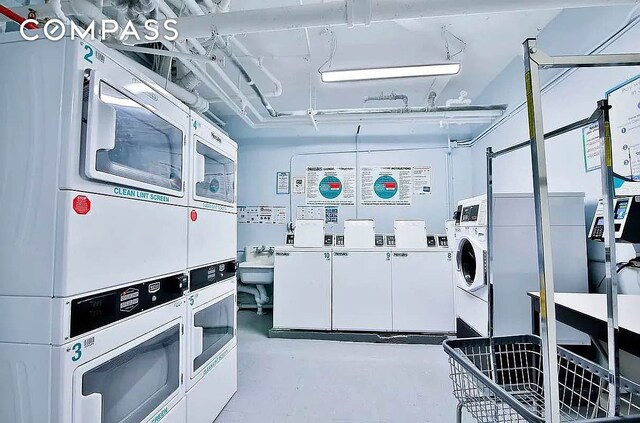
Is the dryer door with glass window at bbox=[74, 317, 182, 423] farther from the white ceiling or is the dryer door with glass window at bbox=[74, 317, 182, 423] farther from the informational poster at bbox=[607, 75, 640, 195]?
the informational poster at bbox=[607, 75, 640, 195]

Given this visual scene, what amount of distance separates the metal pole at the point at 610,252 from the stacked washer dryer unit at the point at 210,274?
172 cm

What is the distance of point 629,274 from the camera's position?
1930 millimetres

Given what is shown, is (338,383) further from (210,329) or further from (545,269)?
(545,269)

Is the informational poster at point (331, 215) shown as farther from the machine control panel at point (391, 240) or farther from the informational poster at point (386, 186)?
the machine control panel at point (391, 240)

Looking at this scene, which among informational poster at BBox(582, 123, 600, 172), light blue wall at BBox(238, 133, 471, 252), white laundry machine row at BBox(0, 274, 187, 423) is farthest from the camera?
light blue wall at BBox(238, 133, 471, 252)

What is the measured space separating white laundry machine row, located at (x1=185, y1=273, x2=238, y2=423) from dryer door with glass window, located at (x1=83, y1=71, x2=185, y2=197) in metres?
0.70

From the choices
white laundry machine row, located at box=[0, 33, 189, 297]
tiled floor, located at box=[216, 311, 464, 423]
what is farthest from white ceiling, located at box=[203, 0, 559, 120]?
tiled floor, located at box=[216, 311, 464, 423]

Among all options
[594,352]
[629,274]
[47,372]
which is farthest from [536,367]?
[47,372]

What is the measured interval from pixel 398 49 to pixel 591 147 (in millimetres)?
1803

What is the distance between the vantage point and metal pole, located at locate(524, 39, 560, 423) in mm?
714

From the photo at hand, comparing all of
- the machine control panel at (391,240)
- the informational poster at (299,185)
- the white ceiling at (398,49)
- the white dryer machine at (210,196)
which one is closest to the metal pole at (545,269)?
the white dryer machine at (210,196)

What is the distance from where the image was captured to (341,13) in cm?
177

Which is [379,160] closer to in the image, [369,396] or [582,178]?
[582,178]

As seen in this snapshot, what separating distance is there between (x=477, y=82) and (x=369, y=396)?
139 inches
